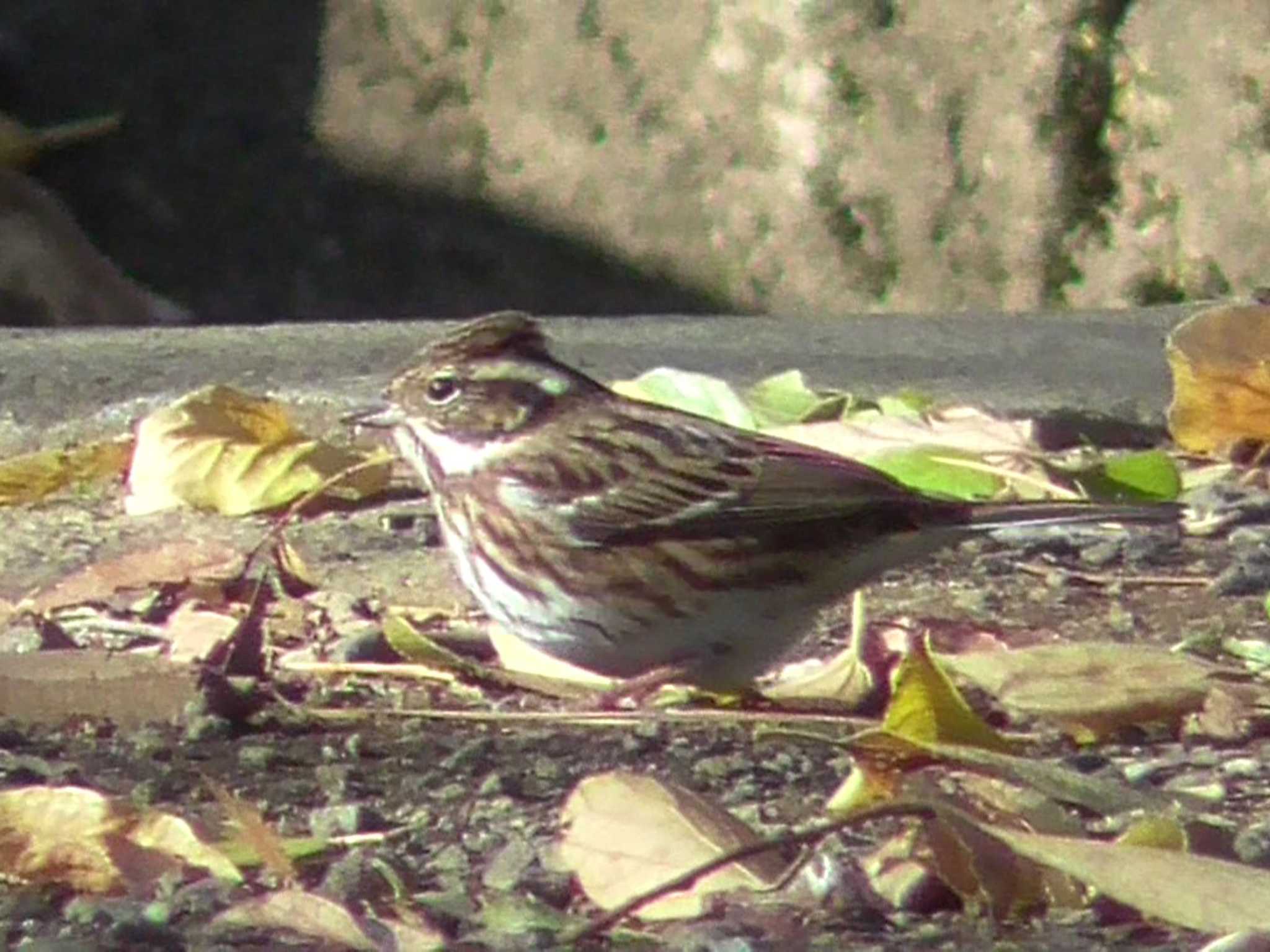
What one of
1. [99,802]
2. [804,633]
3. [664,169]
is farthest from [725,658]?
[664,169]

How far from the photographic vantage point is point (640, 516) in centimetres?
403

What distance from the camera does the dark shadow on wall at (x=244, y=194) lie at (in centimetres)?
747

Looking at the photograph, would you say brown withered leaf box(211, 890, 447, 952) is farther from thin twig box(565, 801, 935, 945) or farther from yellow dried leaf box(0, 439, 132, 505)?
yellow dried leaf box(0, 439, 132, 505)

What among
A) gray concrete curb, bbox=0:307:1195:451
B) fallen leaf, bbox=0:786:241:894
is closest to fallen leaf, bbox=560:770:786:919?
fallen leaf, bbox=0:786:241:894

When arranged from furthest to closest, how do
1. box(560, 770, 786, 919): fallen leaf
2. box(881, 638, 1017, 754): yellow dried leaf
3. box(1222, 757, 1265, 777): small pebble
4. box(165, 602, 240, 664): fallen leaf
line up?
1. box(165, 602, 240, 664): fallen leaf
2. box(1222, 757, 1265, 777): small pebble
3. box(881, 638, 1017, 754): yellow dried leaf
4. box(560, 770, 786, 919): fallen leaf

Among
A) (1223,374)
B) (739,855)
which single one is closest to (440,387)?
(1223,374)

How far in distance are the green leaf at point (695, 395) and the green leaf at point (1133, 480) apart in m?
0.72

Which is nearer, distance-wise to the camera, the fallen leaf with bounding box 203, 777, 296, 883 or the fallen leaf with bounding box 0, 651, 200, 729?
the fallen leaf with bounding box 203, 777, 296, 883

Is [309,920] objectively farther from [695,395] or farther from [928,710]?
[695,395]

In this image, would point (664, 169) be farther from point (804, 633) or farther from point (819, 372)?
point (804, 633)

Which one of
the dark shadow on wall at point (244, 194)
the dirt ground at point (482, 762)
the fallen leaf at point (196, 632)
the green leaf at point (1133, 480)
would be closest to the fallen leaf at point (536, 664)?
the dirt ground at point (482, 762)

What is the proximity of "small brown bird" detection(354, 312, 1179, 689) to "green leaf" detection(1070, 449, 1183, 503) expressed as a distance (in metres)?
0.22

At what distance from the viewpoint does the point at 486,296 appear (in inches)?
295

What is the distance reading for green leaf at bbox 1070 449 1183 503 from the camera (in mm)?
4246
